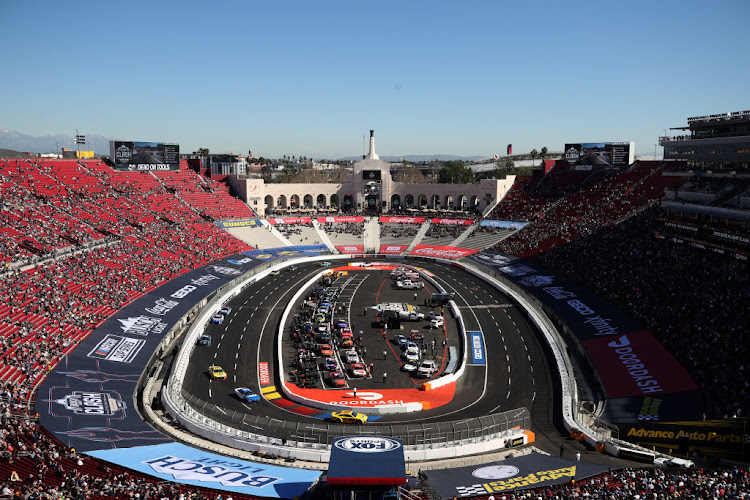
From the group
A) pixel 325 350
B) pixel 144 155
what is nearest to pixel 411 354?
pixel 325 350

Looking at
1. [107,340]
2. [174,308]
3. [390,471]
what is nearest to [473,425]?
[390,471]

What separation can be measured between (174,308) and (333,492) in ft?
119

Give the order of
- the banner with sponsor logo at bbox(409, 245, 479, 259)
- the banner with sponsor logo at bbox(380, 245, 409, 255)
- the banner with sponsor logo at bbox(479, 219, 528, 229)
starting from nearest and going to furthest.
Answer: the banner with sponsor logo at bbox(409, 245, 479, 259) → the banner with sponsor logo at bbox(380, 245, 409, 255) → the banner with sponsor logo at bbox(479, 219, 528, 229)

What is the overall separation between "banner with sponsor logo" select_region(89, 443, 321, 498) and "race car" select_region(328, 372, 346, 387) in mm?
12352

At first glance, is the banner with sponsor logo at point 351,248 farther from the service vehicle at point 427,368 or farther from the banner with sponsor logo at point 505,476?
the banner with sponsor logo at point 505,476

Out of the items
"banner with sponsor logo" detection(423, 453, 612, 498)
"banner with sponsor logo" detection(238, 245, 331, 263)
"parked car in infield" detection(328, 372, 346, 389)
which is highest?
"banner with sponsor logo" detection(238, 245, 331, 263)

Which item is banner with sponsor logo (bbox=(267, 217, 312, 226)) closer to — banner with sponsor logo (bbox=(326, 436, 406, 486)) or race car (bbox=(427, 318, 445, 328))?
race car (bbox=(427, 318, 445, 328))

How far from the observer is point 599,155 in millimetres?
97625

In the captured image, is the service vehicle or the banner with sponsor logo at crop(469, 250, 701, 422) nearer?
the banner with sponsor logo at crop(469, 250, 701, 422)

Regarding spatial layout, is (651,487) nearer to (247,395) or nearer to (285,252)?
(247,395)

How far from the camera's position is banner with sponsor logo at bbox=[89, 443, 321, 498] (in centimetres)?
2569

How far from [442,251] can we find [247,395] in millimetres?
54988

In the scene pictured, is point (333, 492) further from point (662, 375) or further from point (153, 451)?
point (662, 375)

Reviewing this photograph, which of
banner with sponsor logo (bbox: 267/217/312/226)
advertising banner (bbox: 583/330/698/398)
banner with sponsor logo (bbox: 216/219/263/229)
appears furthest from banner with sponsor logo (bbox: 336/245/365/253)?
advertising banner (bbox: 583/330/698/398)
